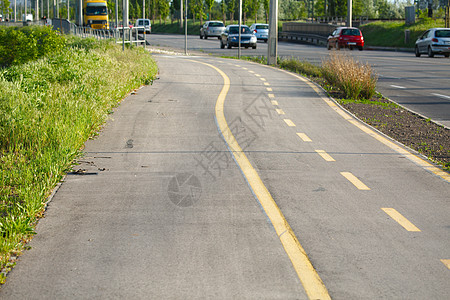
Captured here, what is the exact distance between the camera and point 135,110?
1372cm

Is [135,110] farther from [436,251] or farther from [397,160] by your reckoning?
[436,251]

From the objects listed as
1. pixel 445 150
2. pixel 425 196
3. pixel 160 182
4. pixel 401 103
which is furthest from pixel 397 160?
pixel 401 103

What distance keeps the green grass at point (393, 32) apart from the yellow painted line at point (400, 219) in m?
51.4

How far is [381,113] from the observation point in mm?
14383

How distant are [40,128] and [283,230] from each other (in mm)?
4355

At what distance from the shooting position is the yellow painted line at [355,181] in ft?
25.3

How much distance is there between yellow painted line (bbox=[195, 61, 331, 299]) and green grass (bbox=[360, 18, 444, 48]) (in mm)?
49550

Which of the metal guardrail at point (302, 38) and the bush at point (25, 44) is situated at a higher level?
the metal guardrail at point (302, 38)

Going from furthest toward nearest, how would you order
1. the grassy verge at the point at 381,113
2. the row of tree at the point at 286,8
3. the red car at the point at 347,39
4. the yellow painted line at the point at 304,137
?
the row of tree at the point at 286,8
the red car at the point at 347,39
the yellow painted line at the point at 304,137
the grassy verge at the point at 381,113

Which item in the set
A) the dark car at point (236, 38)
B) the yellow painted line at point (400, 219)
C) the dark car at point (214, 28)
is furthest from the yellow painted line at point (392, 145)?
the dark car at point (214, 28)

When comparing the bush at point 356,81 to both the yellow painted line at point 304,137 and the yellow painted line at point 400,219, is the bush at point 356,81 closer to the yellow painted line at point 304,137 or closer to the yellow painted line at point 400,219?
the yellow painted line at point 304,137

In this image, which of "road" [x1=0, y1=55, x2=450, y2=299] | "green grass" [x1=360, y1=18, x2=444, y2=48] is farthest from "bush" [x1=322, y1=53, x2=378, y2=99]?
"green grass" [x1=360, y1=18, x2=444, y2=48]

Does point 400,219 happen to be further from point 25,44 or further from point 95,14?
point 95,14

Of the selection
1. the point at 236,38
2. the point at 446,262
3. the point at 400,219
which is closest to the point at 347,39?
the point at 236,38
